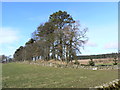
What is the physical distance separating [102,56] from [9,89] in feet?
132

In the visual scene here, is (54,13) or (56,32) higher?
(54,13)

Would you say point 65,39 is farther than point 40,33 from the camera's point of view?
No

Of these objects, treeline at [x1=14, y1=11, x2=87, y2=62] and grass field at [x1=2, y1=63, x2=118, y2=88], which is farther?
treeline at [x1=14, y1=11, x2=87, y2=62]

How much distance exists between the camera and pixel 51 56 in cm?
4278

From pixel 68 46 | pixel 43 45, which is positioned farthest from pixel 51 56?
pixel 68 46

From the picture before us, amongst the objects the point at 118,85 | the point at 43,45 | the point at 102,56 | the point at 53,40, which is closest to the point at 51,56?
the point at 43,45

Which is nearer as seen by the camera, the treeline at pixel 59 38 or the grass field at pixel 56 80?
the grass field at pixel 56 80

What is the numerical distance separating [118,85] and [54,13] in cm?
3218

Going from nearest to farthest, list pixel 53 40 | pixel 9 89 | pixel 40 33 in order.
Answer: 1. pixel 9 89
2. pixel 53 40
3. pixel 40 33

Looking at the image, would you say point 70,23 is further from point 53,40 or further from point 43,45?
point 43,45

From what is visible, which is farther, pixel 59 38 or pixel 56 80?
pixel 59 38

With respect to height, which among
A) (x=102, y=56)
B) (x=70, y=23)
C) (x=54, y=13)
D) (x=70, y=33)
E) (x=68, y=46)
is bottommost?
(x=102, y=56)

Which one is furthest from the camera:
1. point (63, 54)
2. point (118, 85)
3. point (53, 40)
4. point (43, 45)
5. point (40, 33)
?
point (40, 33)

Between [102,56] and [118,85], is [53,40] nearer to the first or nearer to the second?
[102,56]
